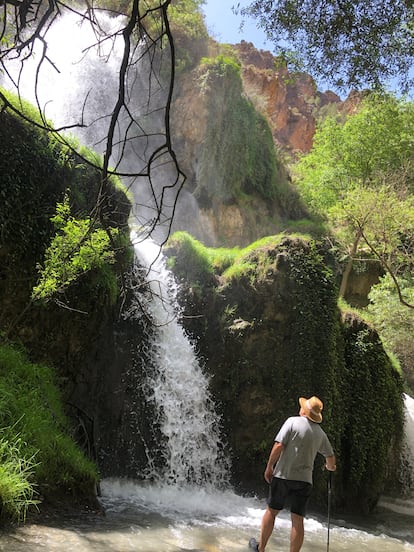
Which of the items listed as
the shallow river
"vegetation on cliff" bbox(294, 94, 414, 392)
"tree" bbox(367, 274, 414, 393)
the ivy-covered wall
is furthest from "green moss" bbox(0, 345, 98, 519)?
"vegetation on cliff" bbox(294, 94, 414, 392)

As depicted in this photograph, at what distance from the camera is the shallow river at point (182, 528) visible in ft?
14.8

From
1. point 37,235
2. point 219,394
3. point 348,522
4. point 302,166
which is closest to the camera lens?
point 37,235

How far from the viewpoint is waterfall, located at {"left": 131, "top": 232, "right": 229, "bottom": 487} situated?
9.59 metres

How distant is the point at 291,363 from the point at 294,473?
20.0 feet

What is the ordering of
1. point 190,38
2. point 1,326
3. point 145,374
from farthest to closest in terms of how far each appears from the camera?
point 190,38
point 145,374
point 1,326

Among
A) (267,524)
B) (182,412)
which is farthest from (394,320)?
(267,524)

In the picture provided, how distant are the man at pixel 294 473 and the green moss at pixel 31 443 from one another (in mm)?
2365

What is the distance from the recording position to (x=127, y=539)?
5.12 metres

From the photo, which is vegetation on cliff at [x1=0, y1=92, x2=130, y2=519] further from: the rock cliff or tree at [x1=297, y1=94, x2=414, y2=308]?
tree at [x1=297, y1=94, x2=414, y2=308]

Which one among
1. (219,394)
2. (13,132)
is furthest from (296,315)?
(13,132)

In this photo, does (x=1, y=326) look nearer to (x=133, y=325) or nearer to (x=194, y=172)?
(x=133, y=325)

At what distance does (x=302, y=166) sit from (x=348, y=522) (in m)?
19.8

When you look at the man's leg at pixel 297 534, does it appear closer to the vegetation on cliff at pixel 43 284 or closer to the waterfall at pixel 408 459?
the vegetation on cliff at pixel 43 284

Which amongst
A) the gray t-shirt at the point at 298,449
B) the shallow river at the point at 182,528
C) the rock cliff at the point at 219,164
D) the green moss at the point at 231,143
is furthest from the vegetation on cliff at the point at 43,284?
the green moss at the point at 231,143
